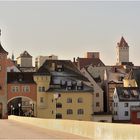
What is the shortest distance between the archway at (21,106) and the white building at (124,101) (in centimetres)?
1988

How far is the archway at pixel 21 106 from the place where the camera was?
421 ft

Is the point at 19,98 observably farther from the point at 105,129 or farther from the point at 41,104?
the point at 105,129

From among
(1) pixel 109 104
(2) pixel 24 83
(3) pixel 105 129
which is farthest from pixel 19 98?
(3) pixel 105 129

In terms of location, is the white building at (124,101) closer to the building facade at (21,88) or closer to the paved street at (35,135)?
the building facade at (21,88)

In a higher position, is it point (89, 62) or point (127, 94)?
point (89, 62)

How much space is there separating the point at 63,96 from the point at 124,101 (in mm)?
16026

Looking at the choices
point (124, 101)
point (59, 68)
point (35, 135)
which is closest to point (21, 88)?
point (59, 68)

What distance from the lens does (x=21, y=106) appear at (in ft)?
456

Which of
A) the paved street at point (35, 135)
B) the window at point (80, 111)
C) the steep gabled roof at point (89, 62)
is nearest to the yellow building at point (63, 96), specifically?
the window at point (80, 111)

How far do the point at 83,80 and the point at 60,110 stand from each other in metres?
8.61

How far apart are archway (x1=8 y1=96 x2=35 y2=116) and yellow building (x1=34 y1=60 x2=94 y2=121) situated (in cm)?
302

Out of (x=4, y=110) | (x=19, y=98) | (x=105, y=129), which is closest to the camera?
(x=105, y=129)

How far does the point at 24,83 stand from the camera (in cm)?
12888

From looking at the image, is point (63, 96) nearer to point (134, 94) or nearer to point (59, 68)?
point (59, 68)
